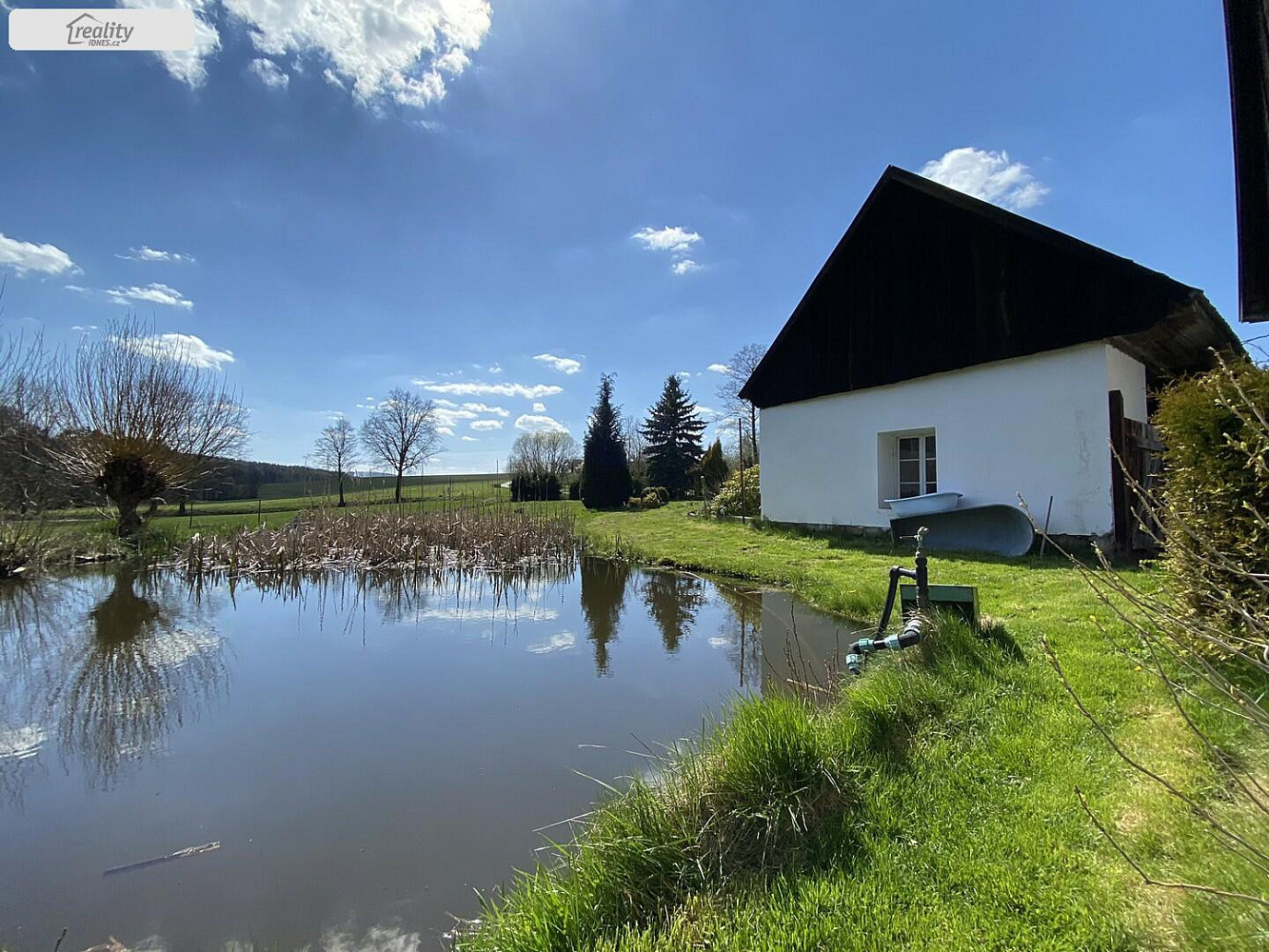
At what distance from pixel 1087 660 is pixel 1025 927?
245cm

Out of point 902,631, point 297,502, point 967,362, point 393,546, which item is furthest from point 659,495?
point 902,631

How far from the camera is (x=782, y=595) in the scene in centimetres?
711

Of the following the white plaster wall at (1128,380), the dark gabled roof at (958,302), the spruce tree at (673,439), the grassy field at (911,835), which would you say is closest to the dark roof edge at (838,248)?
the dark gabled roof at (958,302)

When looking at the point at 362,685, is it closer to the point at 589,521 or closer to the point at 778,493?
the point at 778,493

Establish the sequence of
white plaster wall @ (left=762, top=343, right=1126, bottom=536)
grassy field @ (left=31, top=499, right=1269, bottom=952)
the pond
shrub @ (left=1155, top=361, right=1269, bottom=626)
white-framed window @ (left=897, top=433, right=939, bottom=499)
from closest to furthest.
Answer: grassy field @ (left=31, top=499, right=1269, bottom=952)
the pond
shrub @ (left=1155, top=361, right=1269, bottom=626)
white plaster wall @ (left=762, top=343, right=1126, bottom=536)
white-framed window @ (left=897, top=433, right=939, bottom=499)

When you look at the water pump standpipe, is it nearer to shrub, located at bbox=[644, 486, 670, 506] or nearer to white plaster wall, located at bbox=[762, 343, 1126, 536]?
white plaster wall, located at bbox=[762, 343, 1126, 536]

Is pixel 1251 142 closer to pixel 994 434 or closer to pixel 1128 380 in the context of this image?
pixel 994 434

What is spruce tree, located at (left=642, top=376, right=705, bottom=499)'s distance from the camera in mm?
30312

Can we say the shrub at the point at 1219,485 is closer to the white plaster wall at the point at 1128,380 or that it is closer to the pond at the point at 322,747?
the pond at the point at 322,747

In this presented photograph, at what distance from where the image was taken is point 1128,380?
8547 millimetres

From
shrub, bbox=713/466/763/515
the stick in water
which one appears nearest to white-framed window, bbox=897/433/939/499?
shrub, bbox=713/466/763/515

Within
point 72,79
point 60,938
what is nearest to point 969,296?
point 60,938

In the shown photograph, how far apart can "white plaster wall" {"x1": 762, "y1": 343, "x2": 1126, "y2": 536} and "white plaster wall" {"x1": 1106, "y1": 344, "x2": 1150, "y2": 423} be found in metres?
0.03

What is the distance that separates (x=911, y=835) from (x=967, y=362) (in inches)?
343
